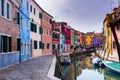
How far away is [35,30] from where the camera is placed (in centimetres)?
3709

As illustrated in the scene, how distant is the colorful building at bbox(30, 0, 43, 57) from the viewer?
3459 centimetres

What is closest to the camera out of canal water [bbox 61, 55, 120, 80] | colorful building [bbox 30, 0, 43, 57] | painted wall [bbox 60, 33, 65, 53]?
canal water [bbox 61, 55, 120, 80]

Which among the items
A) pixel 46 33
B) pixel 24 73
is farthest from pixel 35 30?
pixel 24 73

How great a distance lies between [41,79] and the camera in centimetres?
1238

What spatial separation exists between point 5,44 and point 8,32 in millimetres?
1076

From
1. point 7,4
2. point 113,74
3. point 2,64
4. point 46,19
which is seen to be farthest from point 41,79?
point 46,19

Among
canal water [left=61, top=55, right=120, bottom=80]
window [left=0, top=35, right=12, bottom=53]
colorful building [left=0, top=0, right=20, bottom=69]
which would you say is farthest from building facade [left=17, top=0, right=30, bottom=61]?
window [left=0, top=35, right=12, bottom=53]

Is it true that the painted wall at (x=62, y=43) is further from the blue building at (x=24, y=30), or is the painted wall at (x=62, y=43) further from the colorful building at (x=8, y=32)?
the colorful building at (x=8, y=32)

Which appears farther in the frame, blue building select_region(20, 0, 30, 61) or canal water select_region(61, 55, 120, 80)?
blue building select_region(20, 0, 30, 61)

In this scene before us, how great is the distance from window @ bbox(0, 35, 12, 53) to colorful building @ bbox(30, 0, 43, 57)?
13211 millimetres

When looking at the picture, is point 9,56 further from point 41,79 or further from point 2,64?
point 41,79

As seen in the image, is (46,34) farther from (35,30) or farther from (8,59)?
(8,59)

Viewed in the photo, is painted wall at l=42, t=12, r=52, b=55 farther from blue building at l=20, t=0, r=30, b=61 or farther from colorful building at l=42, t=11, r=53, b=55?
blue building at l=20, t=0, r=30, b=61

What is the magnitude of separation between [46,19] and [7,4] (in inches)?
1061
